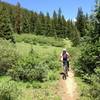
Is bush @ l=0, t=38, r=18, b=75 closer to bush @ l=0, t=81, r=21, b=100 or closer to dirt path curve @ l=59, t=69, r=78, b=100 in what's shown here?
dirt path curve @ l=59, t=69, r=78, b=100

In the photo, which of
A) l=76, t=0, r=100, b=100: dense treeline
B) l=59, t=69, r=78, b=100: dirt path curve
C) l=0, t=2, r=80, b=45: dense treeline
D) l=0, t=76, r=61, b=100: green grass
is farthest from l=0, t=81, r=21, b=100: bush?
l=0, t=2, r=80, b=45: dense treeline

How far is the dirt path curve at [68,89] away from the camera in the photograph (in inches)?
645

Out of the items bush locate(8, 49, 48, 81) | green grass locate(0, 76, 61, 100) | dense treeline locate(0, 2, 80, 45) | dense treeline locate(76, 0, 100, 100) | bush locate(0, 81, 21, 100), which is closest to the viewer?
bush locate(0, 81, 21, 100)

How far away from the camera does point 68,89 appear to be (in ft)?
58.9

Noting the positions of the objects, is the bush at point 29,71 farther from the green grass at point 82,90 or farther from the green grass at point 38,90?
the green grass at point 82,90

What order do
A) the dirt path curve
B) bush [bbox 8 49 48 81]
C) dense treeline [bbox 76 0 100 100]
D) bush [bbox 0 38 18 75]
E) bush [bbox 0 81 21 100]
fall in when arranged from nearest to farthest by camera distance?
bush [bbox 0 81 21 100]
the dirt path curve
bush [bbox 8 49 48 81]
dense treeline [bbox 76 0 100 100]
bush [bbox 0 38 18 75]

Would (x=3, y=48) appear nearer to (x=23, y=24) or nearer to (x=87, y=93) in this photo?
(x=87, y=93)

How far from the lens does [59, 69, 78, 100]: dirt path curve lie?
53.7ft

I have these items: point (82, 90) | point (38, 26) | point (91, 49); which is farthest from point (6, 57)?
point (38, 26)

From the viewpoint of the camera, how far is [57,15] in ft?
382

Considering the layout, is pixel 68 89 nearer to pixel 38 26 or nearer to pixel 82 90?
pixel 82 90

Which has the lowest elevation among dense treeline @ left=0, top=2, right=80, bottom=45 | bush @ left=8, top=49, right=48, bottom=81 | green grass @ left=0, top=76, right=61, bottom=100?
green grass @ left=0, top=76, right=61, bottom=100

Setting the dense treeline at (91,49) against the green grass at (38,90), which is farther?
the dense treeline at (91,49)

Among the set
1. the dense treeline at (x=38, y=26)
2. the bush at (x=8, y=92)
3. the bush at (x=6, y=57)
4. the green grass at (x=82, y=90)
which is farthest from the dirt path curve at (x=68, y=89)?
the dense treeline at (x=38, y=26)
